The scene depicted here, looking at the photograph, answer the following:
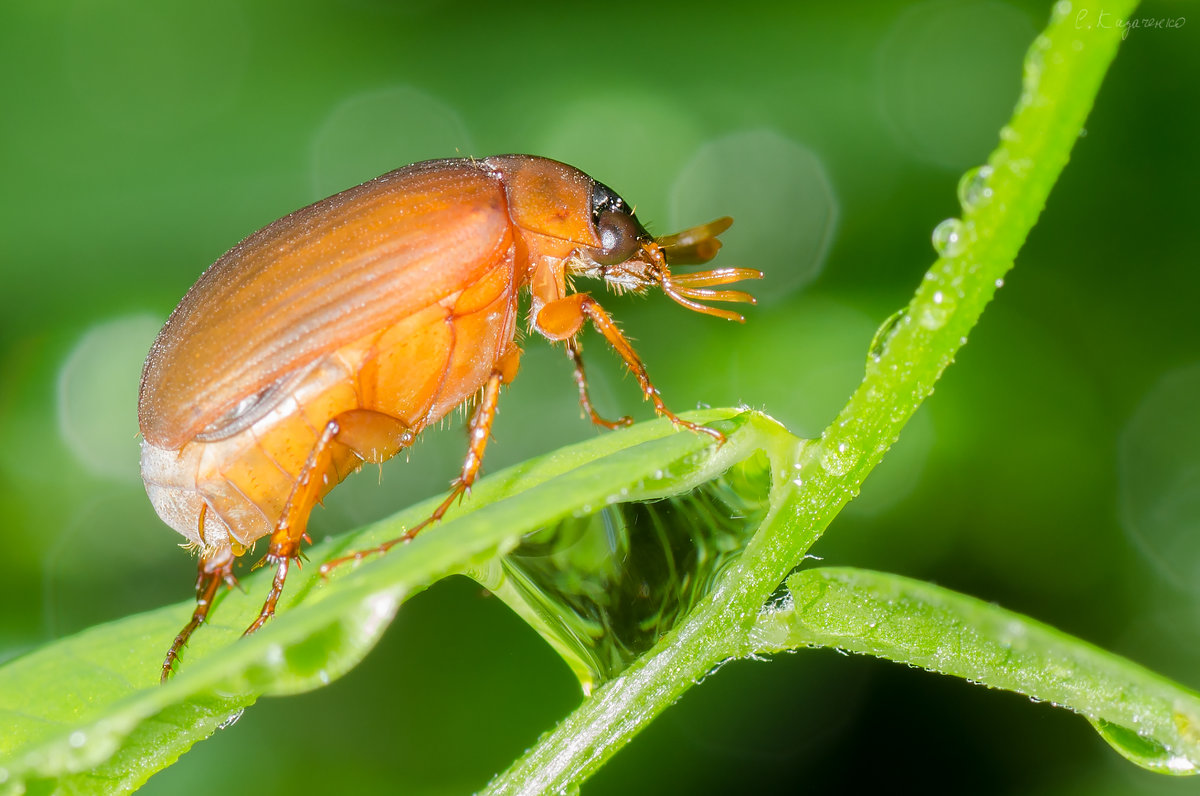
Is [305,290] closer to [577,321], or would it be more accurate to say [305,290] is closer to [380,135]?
[577,321]

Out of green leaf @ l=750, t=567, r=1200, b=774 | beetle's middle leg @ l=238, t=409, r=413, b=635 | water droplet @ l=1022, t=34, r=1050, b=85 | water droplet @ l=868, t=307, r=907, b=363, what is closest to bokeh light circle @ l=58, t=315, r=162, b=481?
beetle's middle leg @ l=238, t=409, r=413, b=635

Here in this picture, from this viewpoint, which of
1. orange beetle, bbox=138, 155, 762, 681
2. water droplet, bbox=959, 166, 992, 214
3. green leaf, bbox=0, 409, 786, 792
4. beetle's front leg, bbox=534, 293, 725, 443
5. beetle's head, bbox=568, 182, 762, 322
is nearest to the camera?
green leaf, bbox=0, 409, 786, 792

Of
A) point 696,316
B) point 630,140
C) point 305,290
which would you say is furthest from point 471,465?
Result: point 630,140

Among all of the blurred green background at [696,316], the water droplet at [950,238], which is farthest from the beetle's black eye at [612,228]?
the water droplet at [950,238]

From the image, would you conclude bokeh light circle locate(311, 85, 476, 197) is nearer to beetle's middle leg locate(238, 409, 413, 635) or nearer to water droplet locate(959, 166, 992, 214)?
beetle's middle leg locate(238, 409, 413, 635)

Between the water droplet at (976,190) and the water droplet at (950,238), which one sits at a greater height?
the water droplet at (976,190)

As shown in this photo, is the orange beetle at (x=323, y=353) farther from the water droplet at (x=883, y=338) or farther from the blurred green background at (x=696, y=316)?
the water droplet at (x=883, y=338)

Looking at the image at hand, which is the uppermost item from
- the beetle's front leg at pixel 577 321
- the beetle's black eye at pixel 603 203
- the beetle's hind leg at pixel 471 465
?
the beetle's black eye at pixel 603 203
